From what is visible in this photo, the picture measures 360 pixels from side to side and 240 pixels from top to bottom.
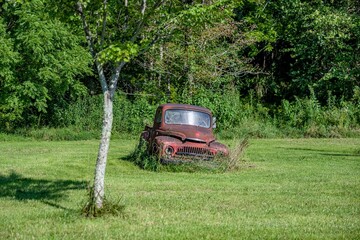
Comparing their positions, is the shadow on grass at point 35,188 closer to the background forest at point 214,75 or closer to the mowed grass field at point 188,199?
the mowed grass field at point 188,199

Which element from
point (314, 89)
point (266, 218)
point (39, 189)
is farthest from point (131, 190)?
point (314, 89)

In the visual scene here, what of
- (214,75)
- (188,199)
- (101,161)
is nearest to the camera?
(101,161)

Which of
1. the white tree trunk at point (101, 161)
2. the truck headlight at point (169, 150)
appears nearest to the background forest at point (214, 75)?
the truck headlight at point (169, 150)

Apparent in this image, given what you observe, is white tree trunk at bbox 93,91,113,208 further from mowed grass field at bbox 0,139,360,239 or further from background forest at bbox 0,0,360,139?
background forest at bbox 0,0,360,139

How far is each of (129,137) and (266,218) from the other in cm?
1808

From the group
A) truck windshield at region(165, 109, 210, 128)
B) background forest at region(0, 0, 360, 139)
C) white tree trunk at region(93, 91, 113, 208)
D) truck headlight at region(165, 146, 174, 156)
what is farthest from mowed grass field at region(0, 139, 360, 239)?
background forest at region(0, 0, 360, 139)

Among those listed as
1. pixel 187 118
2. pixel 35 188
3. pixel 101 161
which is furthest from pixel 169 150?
pixel 101 161

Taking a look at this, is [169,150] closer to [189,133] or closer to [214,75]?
[189,133]

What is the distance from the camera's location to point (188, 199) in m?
11.2

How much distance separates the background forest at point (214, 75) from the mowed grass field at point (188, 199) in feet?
24.9

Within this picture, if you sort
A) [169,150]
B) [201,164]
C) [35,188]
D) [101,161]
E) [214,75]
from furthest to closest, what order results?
[214,75], [169,150], [201,164], [35,188], [101,161]

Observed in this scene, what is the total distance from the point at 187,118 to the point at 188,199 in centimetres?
722

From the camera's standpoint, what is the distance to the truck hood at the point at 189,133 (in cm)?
1692

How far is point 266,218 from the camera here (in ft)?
30.8
